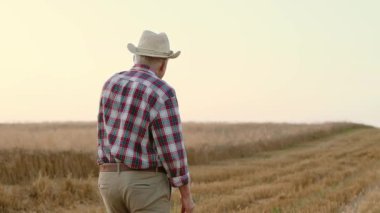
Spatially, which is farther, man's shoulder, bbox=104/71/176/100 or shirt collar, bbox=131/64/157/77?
shirt collar, bbox=131/64/157/77

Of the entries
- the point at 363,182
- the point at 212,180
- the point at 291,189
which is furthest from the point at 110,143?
the point at 212,180

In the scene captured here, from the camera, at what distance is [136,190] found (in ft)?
12.8

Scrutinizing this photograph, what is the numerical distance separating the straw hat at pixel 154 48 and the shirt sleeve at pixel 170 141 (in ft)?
1.26

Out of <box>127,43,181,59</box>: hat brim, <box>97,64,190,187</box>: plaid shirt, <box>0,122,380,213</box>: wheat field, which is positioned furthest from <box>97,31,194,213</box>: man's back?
<box>0,122,380,213</box>: wheat field

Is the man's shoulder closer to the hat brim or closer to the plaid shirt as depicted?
the plaid shirt

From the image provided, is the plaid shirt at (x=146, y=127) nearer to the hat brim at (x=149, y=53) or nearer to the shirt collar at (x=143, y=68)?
the shirt collar at (x=143, y=68)

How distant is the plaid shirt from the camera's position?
12.7 ft

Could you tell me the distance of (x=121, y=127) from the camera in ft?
13.0

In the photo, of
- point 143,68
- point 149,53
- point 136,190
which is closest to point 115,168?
point 136,190

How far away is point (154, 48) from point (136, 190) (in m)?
1.02

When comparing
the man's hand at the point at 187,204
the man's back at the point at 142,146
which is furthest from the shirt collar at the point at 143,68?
the man's hand at the point at 187,204

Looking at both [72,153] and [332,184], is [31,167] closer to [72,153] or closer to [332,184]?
[72,153]

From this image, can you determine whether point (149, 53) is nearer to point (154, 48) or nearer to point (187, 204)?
point (154, 48)

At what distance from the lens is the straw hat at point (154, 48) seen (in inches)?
163
